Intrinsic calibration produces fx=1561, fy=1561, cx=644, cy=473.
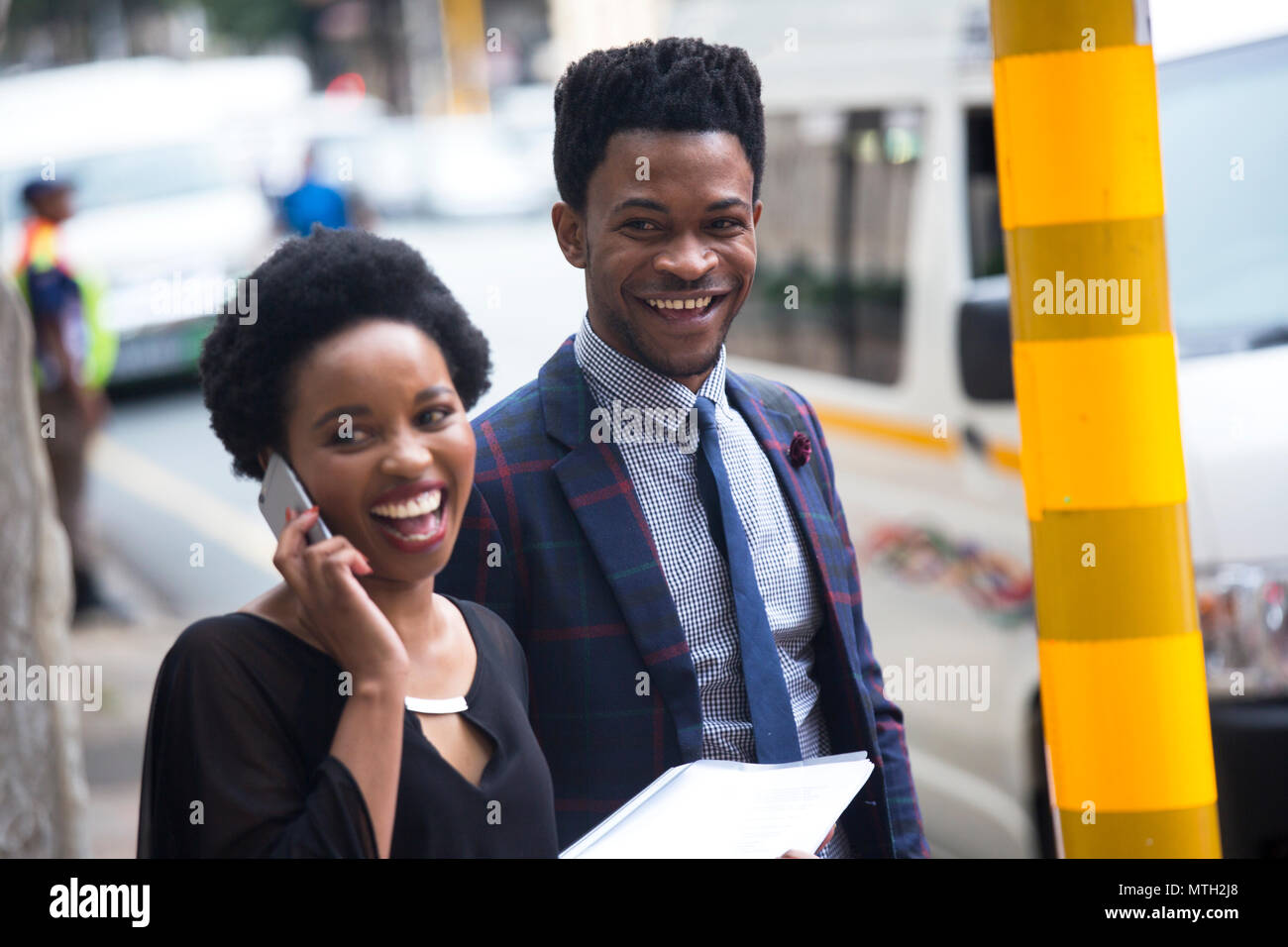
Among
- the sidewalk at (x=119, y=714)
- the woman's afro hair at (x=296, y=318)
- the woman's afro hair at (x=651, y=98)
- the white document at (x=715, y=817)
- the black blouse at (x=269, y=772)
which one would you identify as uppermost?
the woman's afro hair at (x=651, y=98)

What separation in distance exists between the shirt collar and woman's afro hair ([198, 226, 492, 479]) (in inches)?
9.2

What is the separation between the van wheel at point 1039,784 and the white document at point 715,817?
194 centimetres

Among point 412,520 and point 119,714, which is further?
point 119,714

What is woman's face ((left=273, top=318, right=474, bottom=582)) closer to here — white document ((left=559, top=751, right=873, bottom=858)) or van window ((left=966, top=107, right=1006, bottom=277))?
white document ((left=559, top=751, right=873, bottom=858))

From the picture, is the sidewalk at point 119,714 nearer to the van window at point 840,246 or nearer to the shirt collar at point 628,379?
the van window at point 840,246

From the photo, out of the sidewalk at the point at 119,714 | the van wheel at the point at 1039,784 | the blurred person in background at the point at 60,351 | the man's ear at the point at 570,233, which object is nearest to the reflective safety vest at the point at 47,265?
the blurred person in background at the point at 60,351

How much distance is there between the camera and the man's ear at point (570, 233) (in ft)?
6.34

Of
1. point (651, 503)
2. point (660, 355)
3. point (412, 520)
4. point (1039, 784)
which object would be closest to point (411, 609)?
point (412, 520)

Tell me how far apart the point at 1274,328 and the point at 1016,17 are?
172 centimetres

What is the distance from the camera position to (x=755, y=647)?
1.90m

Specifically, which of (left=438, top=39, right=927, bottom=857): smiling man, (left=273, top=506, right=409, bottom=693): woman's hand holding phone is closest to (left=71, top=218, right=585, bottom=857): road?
(left=438, top=39, right=927, bottom=857): smiling man

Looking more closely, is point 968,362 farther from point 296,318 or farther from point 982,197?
point 296,318

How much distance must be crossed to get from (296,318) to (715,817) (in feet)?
2.54

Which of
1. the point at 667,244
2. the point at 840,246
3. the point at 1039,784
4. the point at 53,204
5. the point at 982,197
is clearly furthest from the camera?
the point at 53,204
